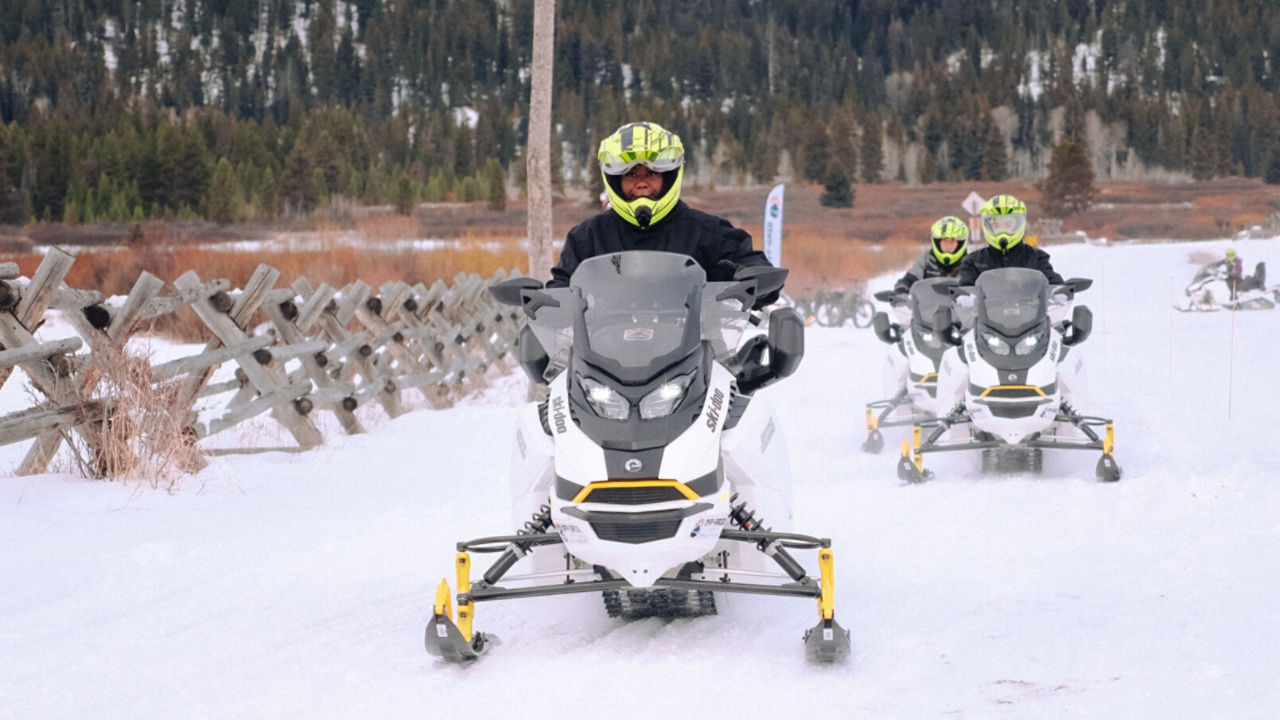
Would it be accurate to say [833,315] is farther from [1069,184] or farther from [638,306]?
[1069,184]

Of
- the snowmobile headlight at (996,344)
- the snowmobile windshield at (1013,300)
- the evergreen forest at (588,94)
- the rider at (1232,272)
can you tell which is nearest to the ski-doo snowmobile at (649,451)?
the snowmobile headlight at (996,344)

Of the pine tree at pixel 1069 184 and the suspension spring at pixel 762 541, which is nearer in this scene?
the suspension spring at pixel 762 541

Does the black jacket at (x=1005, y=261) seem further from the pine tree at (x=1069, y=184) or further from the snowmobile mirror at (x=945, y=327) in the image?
the pine tree at (x=1069, y=184)

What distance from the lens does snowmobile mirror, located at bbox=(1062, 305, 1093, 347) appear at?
8.68 meters

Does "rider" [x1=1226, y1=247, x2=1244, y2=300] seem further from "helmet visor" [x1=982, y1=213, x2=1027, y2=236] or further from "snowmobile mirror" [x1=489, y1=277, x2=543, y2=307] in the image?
"snowmobile mirror" [x1=489, y1=277, x2=543, y2=307]

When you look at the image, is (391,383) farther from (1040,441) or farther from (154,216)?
(154,216)

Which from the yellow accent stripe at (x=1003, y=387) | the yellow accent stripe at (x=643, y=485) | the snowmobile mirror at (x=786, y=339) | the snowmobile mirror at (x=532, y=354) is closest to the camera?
the yellow accent stripe at (x=643, y=485)

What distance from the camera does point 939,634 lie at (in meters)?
4.57

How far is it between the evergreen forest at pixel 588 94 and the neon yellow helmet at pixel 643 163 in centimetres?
1938

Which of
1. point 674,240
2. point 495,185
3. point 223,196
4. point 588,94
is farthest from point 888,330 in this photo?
point 588,94

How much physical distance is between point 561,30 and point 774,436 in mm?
68784

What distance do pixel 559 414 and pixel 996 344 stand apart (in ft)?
16.2

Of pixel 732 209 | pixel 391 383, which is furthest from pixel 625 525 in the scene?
pixel 732 209

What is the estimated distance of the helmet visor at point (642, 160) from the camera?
4934 millimetres
